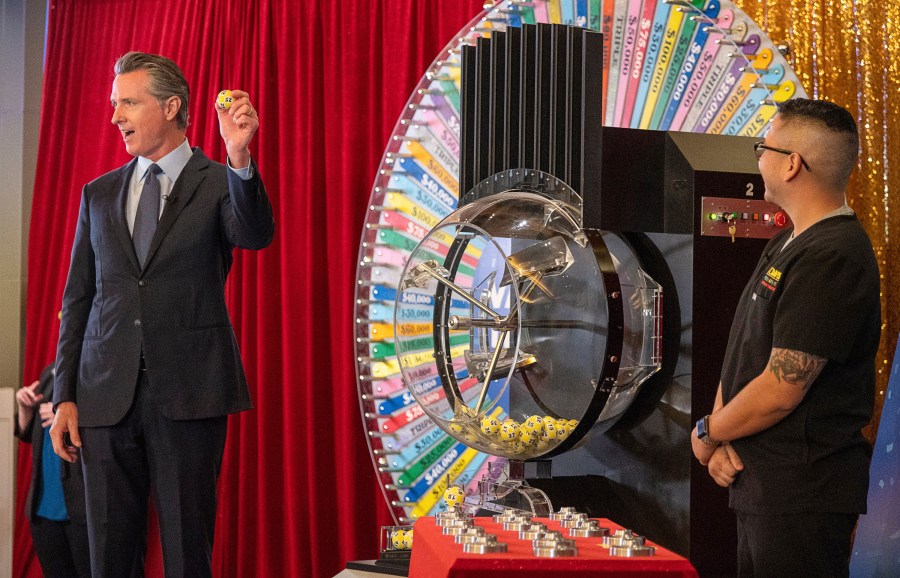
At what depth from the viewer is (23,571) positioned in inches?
180

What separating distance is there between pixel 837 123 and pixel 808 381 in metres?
0.56

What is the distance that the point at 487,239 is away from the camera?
115 inches

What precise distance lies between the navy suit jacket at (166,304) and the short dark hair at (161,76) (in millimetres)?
168

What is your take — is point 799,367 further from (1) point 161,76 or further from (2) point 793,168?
(1) point 161,76

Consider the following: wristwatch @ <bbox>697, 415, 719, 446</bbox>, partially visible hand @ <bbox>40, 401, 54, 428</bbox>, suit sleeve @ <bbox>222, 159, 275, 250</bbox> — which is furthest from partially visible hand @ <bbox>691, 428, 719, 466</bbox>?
partially visible hand @ <bbox>40, 401, 54, 428</bbox>

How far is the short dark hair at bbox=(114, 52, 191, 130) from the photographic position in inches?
108

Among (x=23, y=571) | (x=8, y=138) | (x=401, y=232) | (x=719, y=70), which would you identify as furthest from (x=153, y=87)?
(x=23, y=571)

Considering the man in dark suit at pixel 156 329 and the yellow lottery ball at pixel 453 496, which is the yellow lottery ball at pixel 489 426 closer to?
the yellow lottery ball at pixel 453 496

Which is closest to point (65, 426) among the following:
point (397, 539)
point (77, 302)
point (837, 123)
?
point (77, 302)

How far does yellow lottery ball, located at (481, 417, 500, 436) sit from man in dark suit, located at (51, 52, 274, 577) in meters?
0.63

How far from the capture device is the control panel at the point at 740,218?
253cm

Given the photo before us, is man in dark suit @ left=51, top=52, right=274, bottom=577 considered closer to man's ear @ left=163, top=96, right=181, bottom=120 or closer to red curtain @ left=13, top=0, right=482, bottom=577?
man's ear @ left=163, top=96, right=181, bottom=120

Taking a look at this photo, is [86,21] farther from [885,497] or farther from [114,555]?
[885,497]

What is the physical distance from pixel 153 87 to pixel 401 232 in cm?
100
